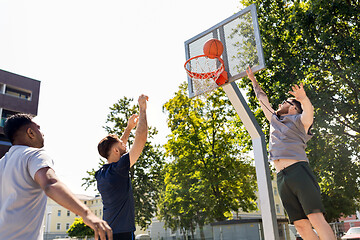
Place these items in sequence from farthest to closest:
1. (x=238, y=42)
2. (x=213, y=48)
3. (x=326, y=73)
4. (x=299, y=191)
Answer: (x=326, y=73) → (x=238, y=42) → (x=213, y=48) → (x=299, y=191)

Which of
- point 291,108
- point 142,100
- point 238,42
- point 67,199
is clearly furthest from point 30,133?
point 238,42

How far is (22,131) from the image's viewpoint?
2.37 meters

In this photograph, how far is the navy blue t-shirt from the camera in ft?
9.95

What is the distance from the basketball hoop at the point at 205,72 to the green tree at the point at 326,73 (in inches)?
360

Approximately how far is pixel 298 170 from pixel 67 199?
2.57 meters

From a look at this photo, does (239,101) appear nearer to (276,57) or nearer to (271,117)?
(271,117)

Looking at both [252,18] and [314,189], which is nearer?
[314,189]

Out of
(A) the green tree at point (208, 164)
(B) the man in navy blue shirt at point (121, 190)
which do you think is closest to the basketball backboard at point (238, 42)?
(B) the man in navy blue shirt at point (121, 190)

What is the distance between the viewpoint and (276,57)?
17.3 meters

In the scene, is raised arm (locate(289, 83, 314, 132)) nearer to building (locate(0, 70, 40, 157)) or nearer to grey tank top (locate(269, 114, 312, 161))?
grey tank top (locate(269, 114, 312, 161))

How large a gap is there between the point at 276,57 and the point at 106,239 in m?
17.3

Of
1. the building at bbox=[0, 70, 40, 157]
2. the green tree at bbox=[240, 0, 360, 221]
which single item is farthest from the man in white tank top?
the building at bbox=[0, 70, 40, 157]

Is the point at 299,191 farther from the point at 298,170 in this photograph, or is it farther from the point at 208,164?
the point at 208,164

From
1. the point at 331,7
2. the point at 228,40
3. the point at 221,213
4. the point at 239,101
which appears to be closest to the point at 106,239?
the point at 239,101
